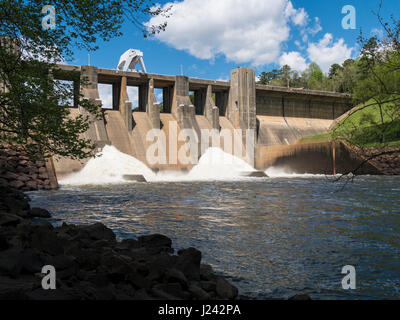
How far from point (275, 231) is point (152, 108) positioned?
23.3 meters

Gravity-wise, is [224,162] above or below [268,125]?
below

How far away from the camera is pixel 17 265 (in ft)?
12.1

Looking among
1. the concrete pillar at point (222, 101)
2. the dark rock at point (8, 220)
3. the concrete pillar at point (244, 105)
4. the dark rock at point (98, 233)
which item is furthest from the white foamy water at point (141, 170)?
the dark rock at point (98, 233)

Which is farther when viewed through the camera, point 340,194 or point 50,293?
point 340,194

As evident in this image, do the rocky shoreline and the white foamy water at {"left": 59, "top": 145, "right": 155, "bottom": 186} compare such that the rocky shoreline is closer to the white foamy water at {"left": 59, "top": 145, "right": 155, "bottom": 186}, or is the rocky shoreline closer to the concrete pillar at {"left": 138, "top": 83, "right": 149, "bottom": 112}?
the white foamy water at {"left": 59, "top": 145, "right": 155, "bottom": 186}

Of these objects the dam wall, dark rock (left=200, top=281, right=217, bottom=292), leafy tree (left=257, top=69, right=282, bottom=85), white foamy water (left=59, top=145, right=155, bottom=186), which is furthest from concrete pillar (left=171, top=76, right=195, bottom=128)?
leafy tree (left=257, top=69, right=282, bottom=85)

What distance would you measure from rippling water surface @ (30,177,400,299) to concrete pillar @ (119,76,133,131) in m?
15.5

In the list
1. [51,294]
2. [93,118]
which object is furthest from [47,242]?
[93,118]

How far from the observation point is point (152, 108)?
95.8ft

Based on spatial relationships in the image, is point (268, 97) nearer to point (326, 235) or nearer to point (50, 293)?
point (326, 235)

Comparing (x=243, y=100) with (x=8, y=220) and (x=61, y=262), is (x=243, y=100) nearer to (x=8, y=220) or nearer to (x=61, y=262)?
(x=8, y=220)

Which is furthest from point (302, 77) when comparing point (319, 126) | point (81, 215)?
point (81, 215)

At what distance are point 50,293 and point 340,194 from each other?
40.1 ft

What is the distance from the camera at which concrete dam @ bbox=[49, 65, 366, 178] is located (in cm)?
2673
